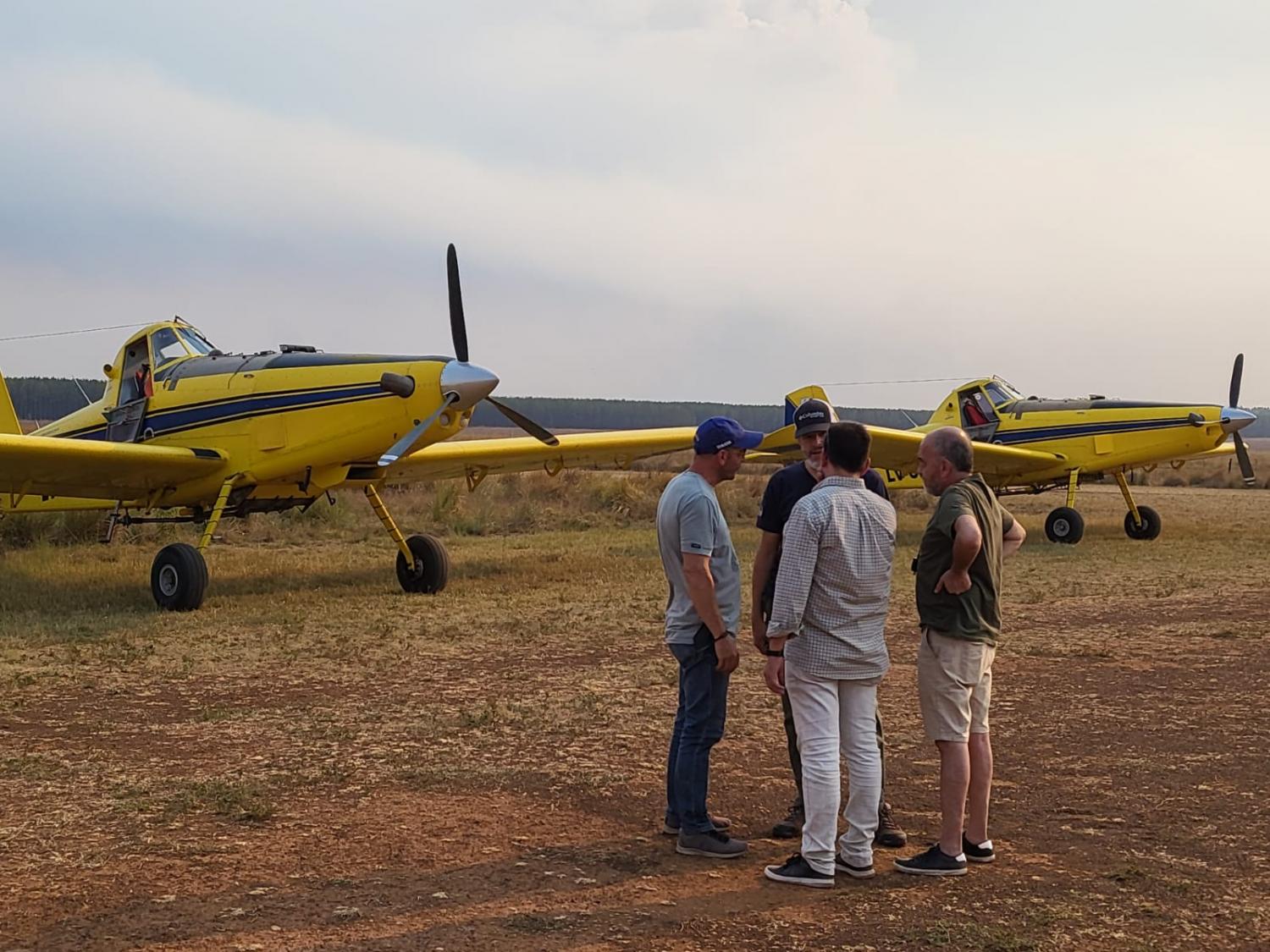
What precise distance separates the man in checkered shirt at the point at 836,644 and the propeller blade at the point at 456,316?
7403 millimetres

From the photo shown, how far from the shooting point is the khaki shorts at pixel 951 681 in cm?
381

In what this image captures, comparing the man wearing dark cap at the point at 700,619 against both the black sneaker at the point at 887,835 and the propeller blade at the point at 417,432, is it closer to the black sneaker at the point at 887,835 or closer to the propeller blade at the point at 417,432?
the black sneaker at the point at 887,835

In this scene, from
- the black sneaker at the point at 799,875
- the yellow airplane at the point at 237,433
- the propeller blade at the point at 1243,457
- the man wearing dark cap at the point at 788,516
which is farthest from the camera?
the propeller blade at the point at 1243,457

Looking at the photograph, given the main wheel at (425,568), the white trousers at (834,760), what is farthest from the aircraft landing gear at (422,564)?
the white trousers at (834,760)

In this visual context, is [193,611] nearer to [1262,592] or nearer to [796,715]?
[796,715]

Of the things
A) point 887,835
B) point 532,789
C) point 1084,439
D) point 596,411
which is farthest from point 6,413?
point 596,411

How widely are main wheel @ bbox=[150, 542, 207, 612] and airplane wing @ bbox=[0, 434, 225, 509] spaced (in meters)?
0.90

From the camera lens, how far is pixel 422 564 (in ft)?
38.1

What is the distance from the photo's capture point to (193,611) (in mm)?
10148

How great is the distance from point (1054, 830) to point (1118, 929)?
950 mm

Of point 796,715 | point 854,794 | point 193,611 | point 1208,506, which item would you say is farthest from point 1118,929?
point 1208,506

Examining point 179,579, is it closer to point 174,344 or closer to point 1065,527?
point 174,344

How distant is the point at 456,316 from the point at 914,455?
8776mm

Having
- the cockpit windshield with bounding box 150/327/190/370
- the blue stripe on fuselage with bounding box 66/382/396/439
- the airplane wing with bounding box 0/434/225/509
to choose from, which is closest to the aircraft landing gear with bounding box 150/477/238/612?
the airplane wing with bounding box 0/434/225/509
